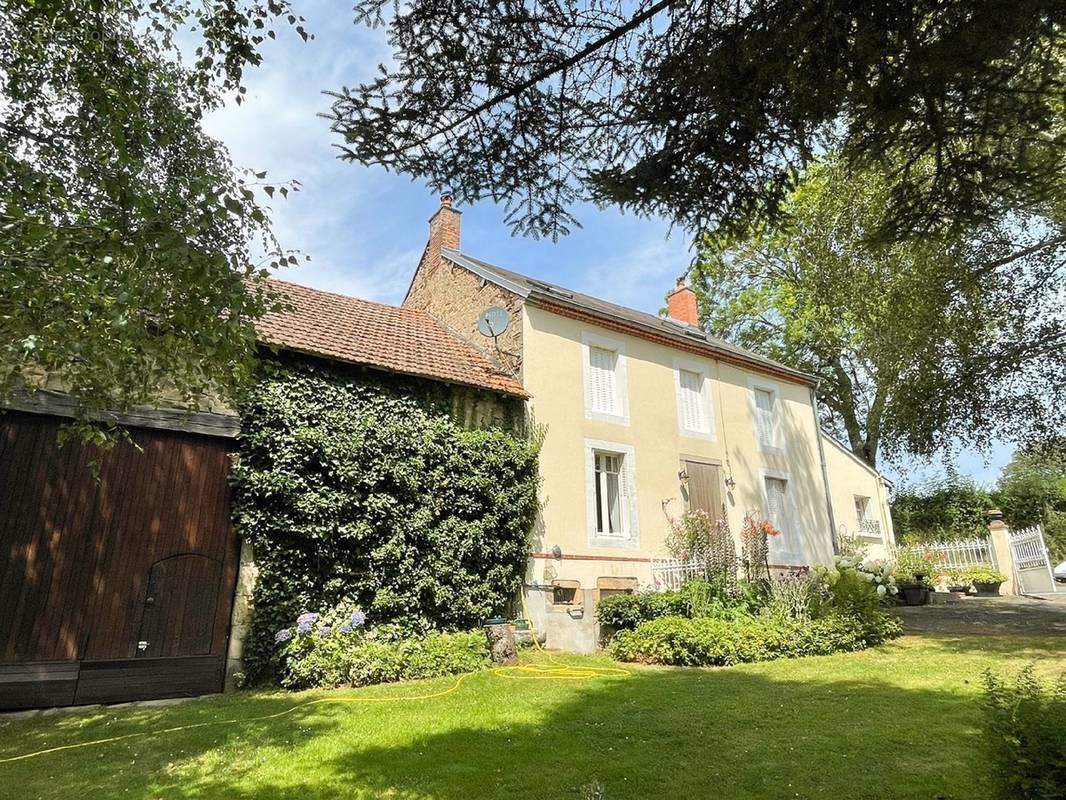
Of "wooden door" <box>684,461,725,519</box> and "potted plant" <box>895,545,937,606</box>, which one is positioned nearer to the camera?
"wooden door" <box>684,461,725,519</box>

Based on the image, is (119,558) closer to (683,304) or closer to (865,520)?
(683,304)

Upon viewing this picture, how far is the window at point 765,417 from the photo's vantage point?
16172mm

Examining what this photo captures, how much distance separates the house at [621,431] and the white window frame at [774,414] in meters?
0.04

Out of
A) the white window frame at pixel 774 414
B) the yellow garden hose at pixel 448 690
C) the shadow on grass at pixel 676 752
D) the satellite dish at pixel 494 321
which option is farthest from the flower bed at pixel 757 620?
the satellite dish at pixel 494 321

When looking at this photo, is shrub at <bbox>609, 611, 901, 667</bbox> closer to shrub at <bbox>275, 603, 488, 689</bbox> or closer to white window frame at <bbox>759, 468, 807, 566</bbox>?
shrub at <bbox>275, 603, 488, 689</bbox>

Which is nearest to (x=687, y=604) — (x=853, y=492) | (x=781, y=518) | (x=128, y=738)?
(x=781, y=518)

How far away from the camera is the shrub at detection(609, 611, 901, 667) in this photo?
9.07 metres

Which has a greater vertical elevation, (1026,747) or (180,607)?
(180,607)

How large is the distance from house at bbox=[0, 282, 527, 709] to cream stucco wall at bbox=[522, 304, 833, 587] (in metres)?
4.90

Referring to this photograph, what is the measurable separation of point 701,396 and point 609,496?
395 centimetres

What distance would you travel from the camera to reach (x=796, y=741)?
15.9 ft

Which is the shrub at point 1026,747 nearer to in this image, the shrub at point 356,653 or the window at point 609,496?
the shrub at point 356,653

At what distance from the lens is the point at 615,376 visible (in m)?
13.6

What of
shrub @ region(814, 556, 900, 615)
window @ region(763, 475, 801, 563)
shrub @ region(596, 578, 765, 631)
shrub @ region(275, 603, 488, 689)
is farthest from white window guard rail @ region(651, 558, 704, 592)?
shrub @ region(275, 603, 488, 689)
